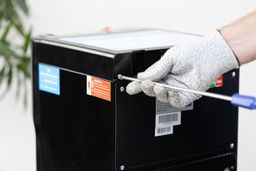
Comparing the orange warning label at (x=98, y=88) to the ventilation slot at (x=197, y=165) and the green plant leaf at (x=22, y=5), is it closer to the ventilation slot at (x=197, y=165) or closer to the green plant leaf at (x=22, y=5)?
the ventilation slot at (x=197, y=165)

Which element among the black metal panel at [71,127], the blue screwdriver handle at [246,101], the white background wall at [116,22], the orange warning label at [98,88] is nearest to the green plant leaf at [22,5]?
the white background wall at [116,22]

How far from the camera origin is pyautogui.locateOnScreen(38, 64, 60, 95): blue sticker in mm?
1001

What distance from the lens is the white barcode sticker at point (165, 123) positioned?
3.02ft

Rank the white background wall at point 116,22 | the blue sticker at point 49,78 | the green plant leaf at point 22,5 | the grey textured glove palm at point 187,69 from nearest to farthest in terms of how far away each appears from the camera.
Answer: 1. the grey textured glove palm at point 187,69
2. the blue sticker at point 49,78
3. the white background wall at point 116,22
4. the green plant leaf at point 22,5

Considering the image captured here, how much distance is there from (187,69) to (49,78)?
286mm

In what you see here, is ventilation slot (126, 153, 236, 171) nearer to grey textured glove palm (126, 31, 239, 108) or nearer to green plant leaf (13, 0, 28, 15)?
grey textured glove palm (126, 31, 239, 108)

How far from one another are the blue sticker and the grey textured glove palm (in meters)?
0.19

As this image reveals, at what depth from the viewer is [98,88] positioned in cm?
90

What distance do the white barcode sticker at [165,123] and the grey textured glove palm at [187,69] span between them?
7cm

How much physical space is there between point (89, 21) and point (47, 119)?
99 cm

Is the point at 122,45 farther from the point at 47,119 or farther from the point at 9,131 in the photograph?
the point at 9,131

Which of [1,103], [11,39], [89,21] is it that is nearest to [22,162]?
[1,103]

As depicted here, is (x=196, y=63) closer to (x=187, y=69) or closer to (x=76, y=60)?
(x=187, y=69)

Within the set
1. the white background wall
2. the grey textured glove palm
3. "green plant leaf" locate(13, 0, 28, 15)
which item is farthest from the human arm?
"green plant leaf" locate(13, 0, 28, 15)
